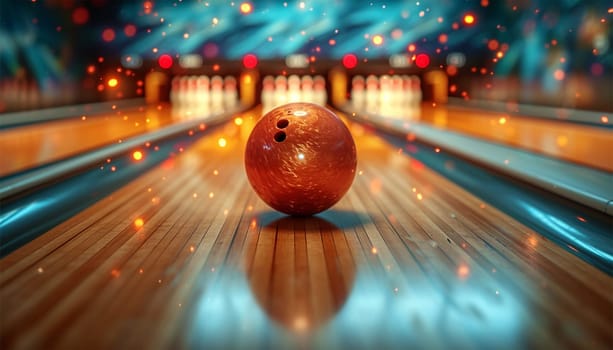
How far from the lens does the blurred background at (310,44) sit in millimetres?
4801

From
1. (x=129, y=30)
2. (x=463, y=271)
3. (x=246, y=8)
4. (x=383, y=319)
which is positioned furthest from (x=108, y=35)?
(x=383, y=319)

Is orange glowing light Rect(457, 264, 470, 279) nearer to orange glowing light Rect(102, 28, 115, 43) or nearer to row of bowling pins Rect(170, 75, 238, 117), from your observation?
orange glowing light Rect(102, 28, 115, 43)

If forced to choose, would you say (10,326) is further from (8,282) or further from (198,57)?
(198,57)

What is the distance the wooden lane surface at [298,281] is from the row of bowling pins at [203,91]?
634cm

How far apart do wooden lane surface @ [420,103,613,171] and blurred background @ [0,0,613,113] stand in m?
0.31

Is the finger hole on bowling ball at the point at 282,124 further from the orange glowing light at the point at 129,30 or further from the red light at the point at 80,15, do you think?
the orange glowing light at the point at 129,30

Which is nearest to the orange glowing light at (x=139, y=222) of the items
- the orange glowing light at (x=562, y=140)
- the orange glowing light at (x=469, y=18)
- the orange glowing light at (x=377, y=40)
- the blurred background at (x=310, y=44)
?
the orange glowing light at (x=562, y=140)

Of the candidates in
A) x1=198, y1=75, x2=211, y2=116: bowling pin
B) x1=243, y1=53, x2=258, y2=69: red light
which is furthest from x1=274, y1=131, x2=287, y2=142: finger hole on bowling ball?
x1=243, y1=53, x2=258, y2=69: red light

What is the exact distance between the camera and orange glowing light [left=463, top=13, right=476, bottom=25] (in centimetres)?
725

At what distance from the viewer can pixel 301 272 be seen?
1812mm

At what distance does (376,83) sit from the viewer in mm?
9672

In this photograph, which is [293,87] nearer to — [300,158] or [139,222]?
[139,222]

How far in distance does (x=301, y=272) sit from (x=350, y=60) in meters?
7.82

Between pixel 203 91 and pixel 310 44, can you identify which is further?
pixel 203 91
